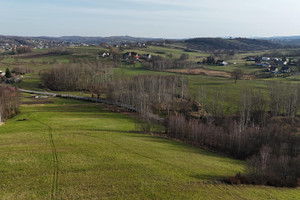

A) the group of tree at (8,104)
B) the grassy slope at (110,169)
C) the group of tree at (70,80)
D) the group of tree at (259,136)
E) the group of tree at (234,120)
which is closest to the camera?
the grassy slope at (110,169)

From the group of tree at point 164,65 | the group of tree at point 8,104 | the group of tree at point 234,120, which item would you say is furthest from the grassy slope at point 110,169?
the group of tree at point 164,65

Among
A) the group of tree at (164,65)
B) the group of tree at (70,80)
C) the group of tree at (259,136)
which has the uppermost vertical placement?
the group of tree at (164,65)

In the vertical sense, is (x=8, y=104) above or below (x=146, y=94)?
below

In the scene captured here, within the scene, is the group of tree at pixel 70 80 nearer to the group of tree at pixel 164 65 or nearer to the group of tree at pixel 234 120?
the group of tree at pixel 234 120

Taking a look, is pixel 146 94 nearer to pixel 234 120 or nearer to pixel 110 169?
pixel 234 120

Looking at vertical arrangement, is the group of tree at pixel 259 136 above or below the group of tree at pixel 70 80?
below

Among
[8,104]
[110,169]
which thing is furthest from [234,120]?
[8,104]

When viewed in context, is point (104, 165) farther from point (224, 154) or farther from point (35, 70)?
point (35, 70)

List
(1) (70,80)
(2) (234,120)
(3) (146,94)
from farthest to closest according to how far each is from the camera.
→ (1) (70,80) → (3) (146,94) → (2) (234,120)

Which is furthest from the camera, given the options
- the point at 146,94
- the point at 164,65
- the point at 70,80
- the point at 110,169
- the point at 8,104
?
the point at 164,65

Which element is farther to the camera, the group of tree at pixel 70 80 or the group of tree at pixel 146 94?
the group of tree at pixel 70 80
